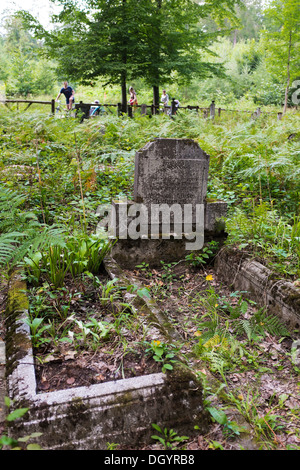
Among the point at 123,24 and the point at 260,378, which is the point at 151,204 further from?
the point at 123,24

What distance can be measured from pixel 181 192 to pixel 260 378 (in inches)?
90.4

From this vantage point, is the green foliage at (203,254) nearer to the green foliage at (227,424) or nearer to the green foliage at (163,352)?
the green foliage at (163,352)

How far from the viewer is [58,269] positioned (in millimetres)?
3033

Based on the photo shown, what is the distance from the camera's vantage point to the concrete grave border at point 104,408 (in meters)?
1.77

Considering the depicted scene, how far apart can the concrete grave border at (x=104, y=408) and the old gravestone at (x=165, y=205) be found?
2158 millimetres

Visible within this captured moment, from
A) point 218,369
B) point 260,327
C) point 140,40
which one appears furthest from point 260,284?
point 140,40

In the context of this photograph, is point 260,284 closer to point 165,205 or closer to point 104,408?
point 165,205

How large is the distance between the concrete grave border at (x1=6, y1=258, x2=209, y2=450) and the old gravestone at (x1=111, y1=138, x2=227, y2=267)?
7.08 ft

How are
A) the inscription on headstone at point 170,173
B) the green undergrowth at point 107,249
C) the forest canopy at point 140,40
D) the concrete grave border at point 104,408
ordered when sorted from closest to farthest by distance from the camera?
the concrete grave border at point 104,408, the green undergrowth at point 107,249, the inscription on headstone at point 170,173, the forest canopy at point 140,40

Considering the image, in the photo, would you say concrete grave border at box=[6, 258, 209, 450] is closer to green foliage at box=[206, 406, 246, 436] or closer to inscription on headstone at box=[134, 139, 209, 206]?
green foliage at box=[206, 406, 246, 436]

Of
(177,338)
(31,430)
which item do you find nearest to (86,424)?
(31,430)

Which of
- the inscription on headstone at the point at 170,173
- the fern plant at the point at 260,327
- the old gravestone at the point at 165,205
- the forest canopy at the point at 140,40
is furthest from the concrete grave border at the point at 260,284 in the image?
the forest canopy at the point at 140,40

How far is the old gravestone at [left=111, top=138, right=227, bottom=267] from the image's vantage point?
3992 mm

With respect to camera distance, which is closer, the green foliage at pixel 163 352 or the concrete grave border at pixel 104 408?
the concrete grave border at pixel 104 408
